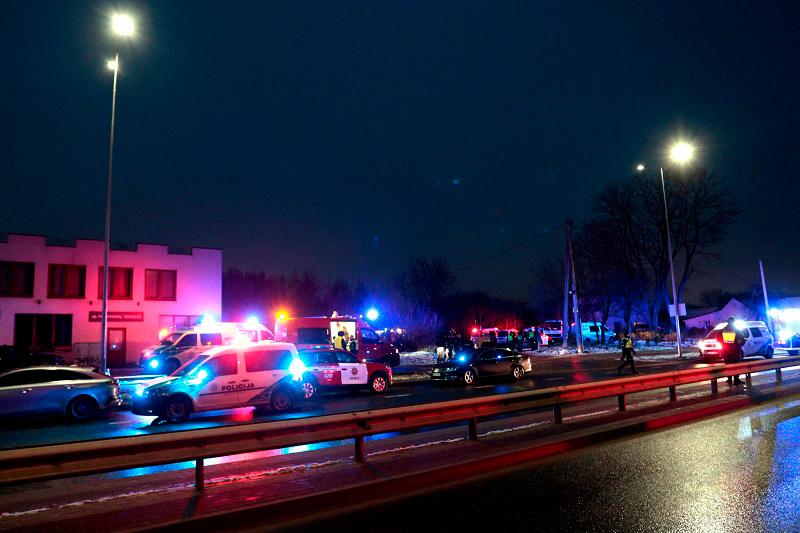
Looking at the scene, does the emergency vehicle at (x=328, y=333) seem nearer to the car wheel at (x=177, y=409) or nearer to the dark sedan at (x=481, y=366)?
the dark sedan at (x=481, y=366)

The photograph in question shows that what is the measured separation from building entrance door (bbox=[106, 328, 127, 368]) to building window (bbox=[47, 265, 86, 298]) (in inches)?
114

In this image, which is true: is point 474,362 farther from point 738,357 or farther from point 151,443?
point 151,443

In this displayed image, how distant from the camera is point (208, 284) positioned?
38219mm

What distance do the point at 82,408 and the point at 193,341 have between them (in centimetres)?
797

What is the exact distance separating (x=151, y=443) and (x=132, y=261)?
Result: 3245 cm

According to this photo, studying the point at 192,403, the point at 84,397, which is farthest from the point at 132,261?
Answer: the point at 192,403

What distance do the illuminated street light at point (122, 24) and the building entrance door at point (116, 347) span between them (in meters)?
19.7

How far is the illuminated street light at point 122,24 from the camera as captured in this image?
66.5ft

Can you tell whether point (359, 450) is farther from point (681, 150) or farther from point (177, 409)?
point (681, 150)

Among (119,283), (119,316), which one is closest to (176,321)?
(119,316)

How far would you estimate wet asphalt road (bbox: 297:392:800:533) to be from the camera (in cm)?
570

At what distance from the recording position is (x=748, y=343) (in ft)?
87.5

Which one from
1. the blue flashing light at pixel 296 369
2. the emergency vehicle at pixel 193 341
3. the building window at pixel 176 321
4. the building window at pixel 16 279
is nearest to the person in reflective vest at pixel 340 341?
the emergency vehicle at pixel 193 341

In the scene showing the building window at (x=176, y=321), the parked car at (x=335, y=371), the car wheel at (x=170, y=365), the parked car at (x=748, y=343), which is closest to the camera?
the parked car at (x=335, y=371)
